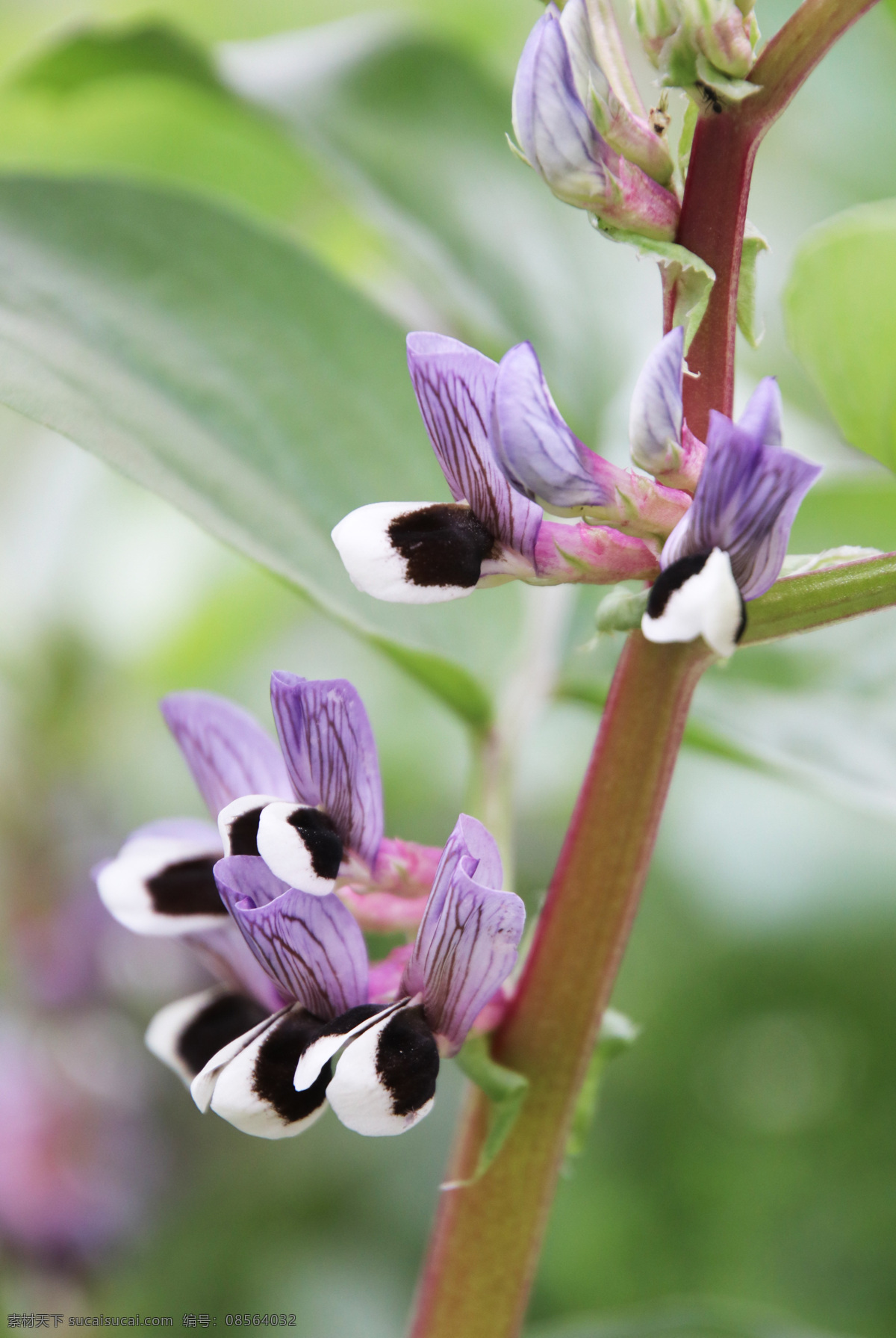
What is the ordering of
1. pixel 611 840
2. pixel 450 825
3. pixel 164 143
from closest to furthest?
pixel 611 840 < pixel 164 143 < pixel 450 825

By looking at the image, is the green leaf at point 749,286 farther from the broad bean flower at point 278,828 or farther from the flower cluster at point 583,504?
the broad bean flower at point 278,828

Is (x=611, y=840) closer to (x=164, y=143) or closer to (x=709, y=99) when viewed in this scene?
(x=709, y=99)

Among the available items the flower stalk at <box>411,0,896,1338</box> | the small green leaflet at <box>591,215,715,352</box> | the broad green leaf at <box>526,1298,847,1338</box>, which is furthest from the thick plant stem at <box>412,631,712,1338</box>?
the broad green leaf at <box>526,1298,847,1338</box>

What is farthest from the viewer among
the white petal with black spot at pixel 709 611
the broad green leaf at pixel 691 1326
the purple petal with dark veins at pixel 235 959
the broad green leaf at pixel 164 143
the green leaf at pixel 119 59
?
the broad green leaf at pixel 164 143

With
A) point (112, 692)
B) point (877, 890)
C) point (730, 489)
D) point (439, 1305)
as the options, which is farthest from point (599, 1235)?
point (730, 489)

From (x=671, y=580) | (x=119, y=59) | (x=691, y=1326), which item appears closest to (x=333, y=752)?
(x=671, y=580)

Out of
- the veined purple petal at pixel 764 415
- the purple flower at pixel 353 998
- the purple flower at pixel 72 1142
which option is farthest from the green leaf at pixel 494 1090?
the purple flower at pixel 72 1142
